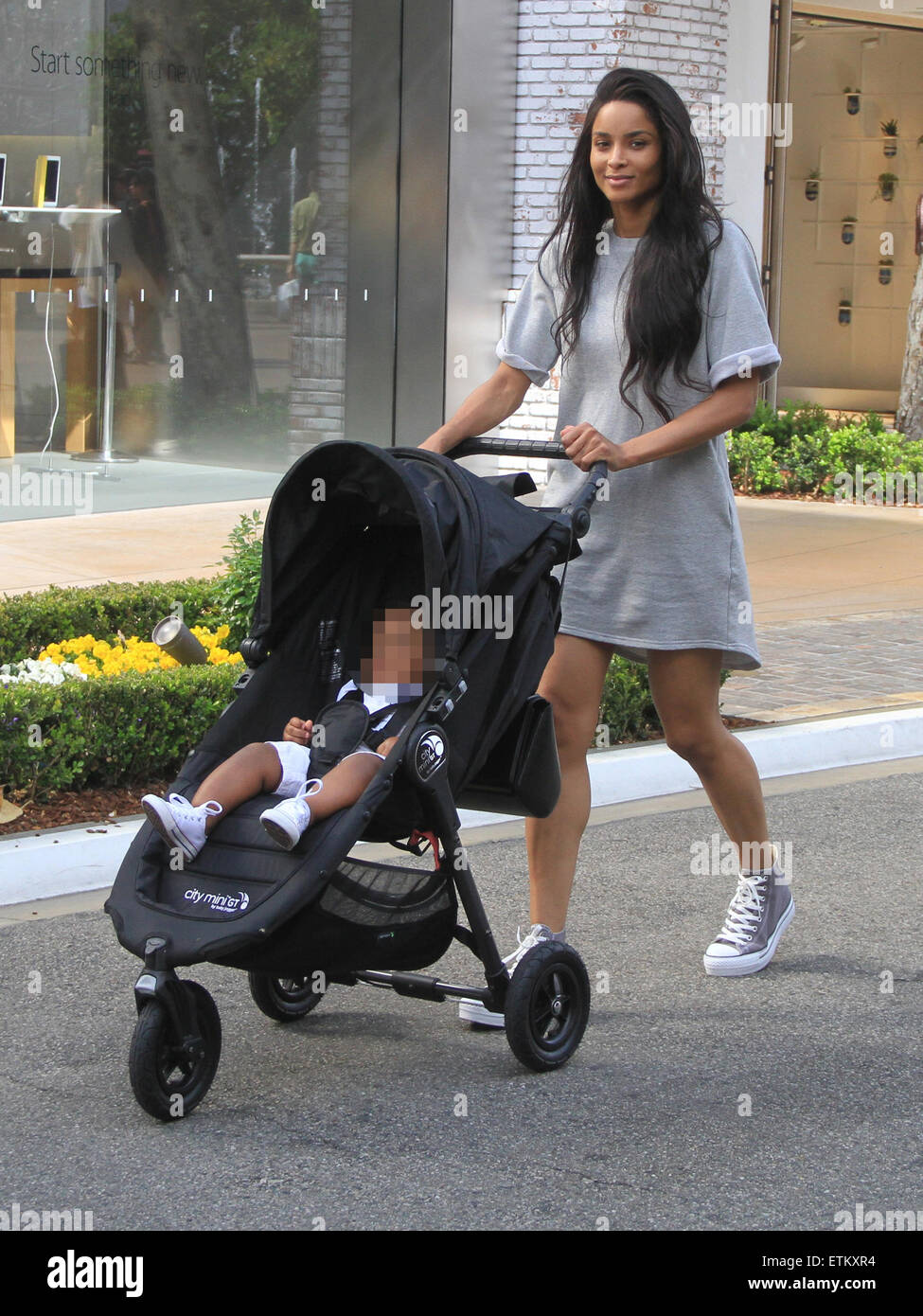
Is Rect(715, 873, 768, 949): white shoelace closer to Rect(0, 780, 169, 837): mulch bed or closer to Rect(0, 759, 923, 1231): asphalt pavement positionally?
Rect(0, 759, 923, 1231): asphalt pavement

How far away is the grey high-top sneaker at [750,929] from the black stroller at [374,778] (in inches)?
30.1

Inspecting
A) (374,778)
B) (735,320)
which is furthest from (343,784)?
(735,320)

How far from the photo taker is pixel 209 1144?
11.5ft

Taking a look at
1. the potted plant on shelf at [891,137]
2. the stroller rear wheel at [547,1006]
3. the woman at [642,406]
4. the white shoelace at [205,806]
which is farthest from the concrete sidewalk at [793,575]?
the potted plant on shelf at [891,137]

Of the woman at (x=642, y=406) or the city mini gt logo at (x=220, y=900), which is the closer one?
the city mini gt logo at (x=220, y=900)

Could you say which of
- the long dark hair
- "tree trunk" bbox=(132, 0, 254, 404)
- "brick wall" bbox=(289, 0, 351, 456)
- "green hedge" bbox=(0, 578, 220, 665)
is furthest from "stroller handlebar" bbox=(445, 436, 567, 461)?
"brick wall" bbox=(289, 0, 351, 456)

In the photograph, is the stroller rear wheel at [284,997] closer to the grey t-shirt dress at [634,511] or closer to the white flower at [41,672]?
the grey t-shirt dress at [634,511]

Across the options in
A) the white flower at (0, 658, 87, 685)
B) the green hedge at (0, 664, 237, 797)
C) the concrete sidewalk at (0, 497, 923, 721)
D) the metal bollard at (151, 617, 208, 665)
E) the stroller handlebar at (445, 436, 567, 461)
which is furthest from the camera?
the concrete sidewalk at (0, 497, 923, 721)

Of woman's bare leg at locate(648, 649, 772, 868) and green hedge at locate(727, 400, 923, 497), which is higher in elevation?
green hedge at locate(727, 400, 923, 497)

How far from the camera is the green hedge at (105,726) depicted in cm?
553

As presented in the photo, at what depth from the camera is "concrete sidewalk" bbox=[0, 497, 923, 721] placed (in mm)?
7809
